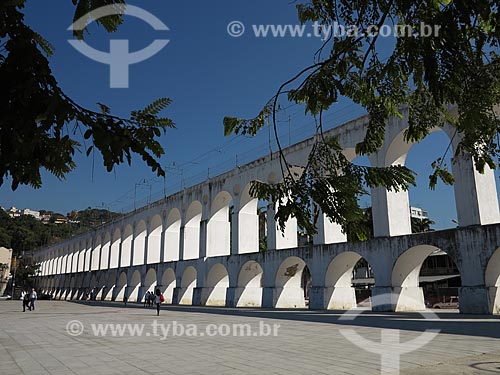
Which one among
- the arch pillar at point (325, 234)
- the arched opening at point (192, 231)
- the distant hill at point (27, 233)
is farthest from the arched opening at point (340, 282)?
the distant hill at point (27, 233)

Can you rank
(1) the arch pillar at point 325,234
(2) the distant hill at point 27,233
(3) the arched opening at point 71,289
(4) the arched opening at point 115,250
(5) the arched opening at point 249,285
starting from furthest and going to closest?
(2) the distant hill at point 27,233
(3) the arched opening at point 71,289
(4) the arched opening at point 115,250
(5) the arched opening at point 249,285
(1) the arch pillar at point 325,234

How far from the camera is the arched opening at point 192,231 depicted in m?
31.8

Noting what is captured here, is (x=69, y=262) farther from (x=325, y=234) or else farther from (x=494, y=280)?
(x=494, y=280)

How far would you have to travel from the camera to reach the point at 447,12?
2639 millimetres

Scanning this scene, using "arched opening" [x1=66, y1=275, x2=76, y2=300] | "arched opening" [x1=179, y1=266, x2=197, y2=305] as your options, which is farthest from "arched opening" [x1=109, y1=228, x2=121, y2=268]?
"arched opening" [x1=179, y1=266, x2=197, y2=305]

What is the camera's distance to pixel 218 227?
29.2 m

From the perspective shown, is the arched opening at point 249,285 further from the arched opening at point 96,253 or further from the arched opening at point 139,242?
the arched opening at point 96,253

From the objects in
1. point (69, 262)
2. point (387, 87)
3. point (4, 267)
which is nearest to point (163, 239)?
point (69, 262)

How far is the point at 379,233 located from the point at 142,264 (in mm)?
24295

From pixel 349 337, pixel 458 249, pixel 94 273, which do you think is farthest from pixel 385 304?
pixel 94 273

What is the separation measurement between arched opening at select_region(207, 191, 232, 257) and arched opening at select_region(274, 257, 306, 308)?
22.5ft

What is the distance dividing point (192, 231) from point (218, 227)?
3.87 meters

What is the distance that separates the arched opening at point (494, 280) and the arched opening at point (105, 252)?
3917 centimetres

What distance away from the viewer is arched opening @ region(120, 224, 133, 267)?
42.5 meters
